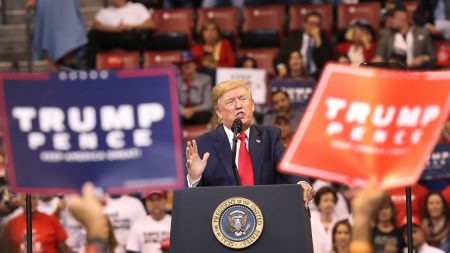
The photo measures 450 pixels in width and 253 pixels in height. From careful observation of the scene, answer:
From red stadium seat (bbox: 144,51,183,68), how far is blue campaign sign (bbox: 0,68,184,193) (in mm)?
8161

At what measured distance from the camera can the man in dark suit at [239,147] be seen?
19.2 feet

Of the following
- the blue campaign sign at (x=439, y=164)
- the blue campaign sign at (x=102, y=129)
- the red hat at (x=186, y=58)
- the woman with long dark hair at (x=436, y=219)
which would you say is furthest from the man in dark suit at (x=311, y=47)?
the blue campaign sign at (x=102, y=129)

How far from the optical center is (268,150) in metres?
5.97

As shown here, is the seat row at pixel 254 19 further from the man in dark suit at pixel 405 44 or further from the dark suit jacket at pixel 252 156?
the dark suit jacket at pixel 252 156

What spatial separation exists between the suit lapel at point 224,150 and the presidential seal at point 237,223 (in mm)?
432

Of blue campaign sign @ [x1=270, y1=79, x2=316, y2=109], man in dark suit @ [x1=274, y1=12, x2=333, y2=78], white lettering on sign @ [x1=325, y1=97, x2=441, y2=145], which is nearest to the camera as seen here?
white lettering on sign @ [x1=325, y1=97, x2=441, y2=145]

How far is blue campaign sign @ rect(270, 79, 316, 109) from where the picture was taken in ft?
35.7

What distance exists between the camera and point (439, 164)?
980cm

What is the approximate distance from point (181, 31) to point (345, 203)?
418 centimetres

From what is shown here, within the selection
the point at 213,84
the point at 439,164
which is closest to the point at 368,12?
the point at 213,84

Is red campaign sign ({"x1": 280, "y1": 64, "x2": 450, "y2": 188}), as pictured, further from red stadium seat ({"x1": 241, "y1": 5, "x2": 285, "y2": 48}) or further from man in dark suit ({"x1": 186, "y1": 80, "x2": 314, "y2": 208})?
red stadium seat ({"x1": 241, "y1": 5, "x2": 285, "y2": 48})

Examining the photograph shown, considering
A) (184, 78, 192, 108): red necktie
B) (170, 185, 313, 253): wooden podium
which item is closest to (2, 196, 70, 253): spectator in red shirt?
(184, 78, 192, 108): red necktie

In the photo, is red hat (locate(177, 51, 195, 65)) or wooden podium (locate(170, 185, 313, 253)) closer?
wooden podium (locate(170, 185, 313, 253))

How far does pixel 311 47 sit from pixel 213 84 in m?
1.10
